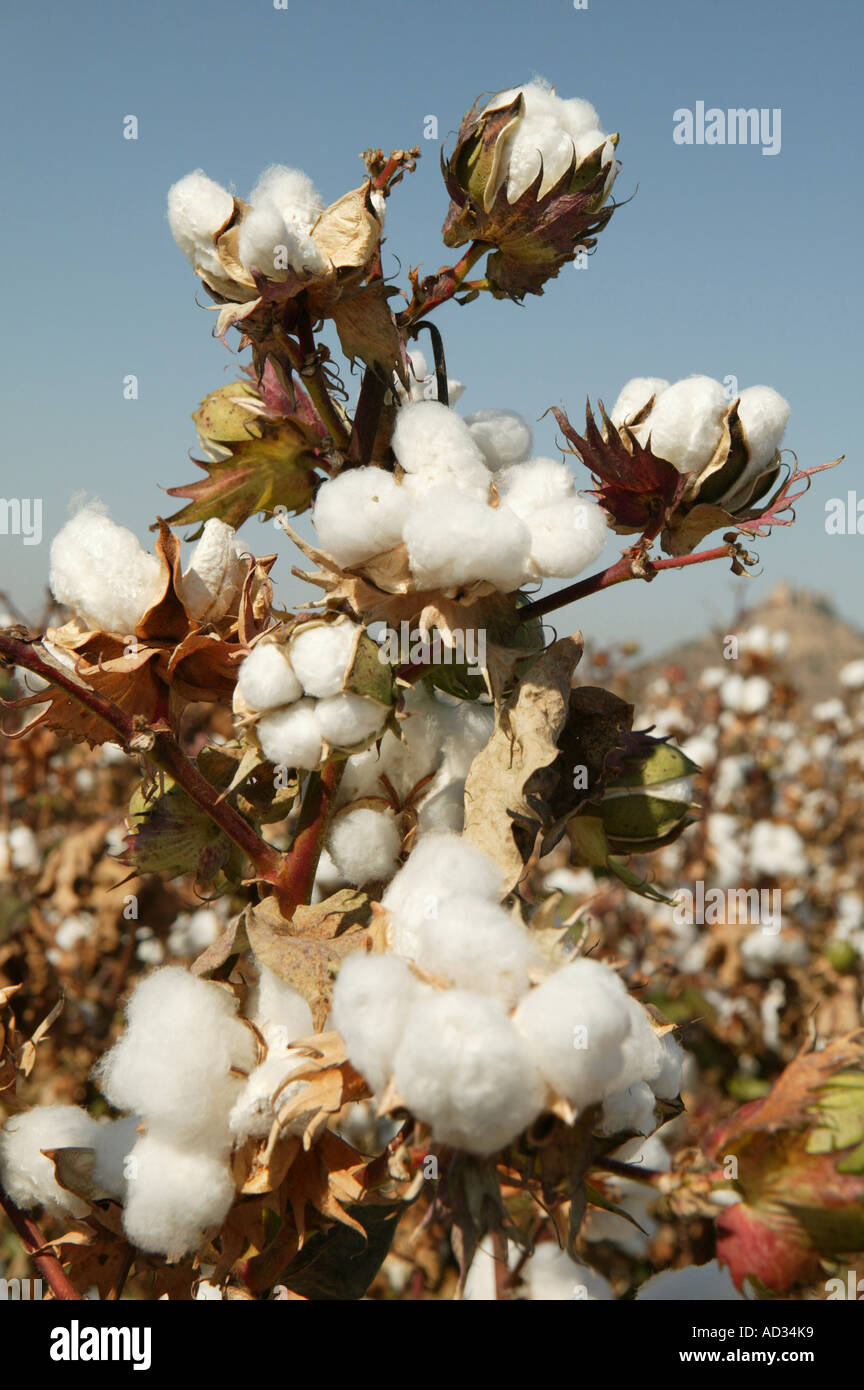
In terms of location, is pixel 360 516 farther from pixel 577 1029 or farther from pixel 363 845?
pixel 577 1029

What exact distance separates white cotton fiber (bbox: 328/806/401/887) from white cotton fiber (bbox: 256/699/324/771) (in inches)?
6.9

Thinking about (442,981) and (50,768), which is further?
(50,768)

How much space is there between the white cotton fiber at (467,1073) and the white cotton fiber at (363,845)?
1.46 ft

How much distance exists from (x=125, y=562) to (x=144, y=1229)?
0.81m

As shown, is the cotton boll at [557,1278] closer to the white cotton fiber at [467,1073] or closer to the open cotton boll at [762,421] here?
the white cotton fiber at [467,1073]

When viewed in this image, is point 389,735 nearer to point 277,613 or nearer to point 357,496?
point 277,613

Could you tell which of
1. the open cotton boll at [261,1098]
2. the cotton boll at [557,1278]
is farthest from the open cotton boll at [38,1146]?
the cotton boll at [557,1278]

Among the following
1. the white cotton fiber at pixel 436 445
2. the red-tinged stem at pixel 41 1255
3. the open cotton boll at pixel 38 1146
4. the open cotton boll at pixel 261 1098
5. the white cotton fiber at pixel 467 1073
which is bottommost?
the red-tinged stem at pixel 41 1255

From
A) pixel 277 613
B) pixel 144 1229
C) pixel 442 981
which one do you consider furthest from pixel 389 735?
pixel 144 1229

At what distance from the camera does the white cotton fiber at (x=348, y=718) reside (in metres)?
1.21

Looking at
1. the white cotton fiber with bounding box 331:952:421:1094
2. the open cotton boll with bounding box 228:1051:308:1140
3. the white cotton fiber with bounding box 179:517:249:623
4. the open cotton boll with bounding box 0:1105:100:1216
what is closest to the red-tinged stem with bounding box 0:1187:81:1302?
the open cotton boll with bounding box 0:1105:100:1216

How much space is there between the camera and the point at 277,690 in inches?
48.0

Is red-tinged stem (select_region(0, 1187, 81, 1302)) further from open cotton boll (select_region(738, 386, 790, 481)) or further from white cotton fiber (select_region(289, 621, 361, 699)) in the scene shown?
open cotton boll (select_region(738, 386, 790, 481))

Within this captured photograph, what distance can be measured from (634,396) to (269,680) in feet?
1.94
